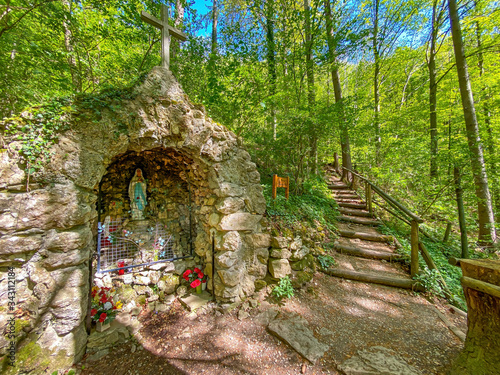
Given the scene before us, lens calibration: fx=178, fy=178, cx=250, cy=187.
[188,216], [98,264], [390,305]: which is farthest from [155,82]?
[390,305]

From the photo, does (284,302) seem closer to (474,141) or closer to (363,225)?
(363,225)

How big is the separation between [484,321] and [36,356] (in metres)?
4.36

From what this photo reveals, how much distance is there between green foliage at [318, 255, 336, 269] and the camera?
3726 millimetres

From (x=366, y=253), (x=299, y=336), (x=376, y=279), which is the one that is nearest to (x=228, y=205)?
(x=299, y=336)

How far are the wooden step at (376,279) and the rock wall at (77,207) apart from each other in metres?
1.78

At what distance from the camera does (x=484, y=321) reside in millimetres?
1650

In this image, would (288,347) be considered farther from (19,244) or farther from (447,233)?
(447,233)

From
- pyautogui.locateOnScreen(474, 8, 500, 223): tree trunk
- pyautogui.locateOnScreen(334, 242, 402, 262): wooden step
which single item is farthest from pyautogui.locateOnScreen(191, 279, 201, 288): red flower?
pyautogui.locateOnScreen(474, 8, 500, 223): tree trunk

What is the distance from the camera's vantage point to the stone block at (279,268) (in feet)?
10.6

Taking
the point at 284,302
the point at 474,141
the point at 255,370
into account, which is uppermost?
the point at 474,141

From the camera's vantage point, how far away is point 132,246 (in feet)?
11.5

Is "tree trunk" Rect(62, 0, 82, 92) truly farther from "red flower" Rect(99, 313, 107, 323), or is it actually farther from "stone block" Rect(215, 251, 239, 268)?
"stone block" Rect(215, 251, 239, 268)

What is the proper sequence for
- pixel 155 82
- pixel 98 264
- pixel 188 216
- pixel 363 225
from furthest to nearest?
1. pixel 363 225
2. pixel 188 216
3. pixel 98 264
4. pixel 155 82

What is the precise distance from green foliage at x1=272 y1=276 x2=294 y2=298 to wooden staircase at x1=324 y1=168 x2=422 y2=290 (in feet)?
3.23
